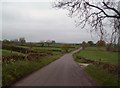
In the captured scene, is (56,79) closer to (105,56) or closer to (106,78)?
(106,78)

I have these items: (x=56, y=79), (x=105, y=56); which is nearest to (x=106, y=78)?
(x=56, y=79)

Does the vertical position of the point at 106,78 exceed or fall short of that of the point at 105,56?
it exceeds it

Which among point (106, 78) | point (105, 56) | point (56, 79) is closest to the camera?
point (56, 79)

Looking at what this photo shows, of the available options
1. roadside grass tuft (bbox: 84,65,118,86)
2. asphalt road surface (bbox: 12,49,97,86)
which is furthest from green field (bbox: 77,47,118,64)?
asphalt road surface (bbox: 12,49,97,86)

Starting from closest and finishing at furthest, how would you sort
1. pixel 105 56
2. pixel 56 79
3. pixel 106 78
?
pixel 56 79, pixel 106 78, pixel 105 56

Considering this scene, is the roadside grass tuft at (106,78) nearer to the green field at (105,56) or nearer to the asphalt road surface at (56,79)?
the asphalt road surface at (56,79)

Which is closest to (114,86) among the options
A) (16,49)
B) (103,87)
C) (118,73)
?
(103,87)

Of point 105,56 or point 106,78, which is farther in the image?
point 105,56

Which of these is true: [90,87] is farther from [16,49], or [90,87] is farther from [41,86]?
[16,49]

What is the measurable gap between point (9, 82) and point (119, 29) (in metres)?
10.3

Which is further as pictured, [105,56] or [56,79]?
[105,56]

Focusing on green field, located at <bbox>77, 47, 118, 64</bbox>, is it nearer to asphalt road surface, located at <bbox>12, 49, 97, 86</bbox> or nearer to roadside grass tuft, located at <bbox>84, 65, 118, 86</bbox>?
roadside grass tuft, located at <bbox>84, 65, 118, 86</bbox>

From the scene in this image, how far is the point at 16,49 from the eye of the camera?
208 feet

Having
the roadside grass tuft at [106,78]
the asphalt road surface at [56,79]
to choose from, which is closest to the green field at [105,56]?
the roadside grass tuft at [106,78]
